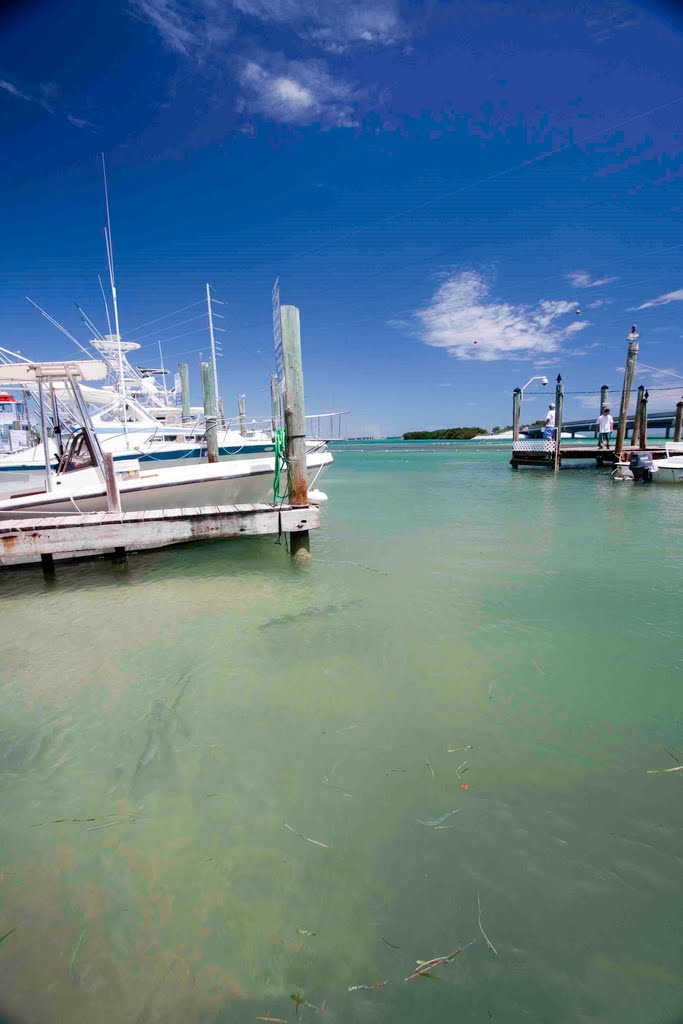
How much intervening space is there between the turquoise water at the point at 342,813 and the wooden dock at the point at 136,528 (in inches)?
46.7

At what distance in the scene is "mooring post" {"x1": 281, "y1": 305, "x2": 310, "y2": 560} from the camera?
761 centimetres

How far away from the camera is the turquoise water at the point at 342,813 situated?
1.92 metres

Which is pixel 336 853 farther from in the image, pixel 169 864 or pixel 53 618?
pixel 53 618

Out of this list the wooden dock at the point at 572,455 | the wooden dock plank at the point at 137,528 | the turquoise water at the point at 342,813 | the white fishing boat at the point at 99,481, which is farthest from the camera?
the wooden dock at the point at 572,455

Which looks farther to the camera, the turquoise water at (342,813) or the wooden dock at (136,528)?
the wooden dock at (136,528)

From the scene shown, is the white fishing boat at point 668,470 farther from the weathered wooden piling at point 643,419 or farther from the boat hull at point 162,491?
the boat hull at point 162,491

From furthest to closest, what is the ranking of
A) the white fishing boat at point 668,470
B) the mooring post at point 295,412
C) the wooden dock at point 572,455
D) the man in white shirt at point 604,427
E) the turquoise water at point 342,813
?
the man in white shirt at point 604,427 → the wooden dock at point 572,455 → the white fishing boat at point 668,470 → the mooring post at point 295,412 → the turquoise water at point 342,813

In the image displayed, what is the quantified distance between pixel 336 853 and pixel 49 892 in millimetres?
Result: 1475

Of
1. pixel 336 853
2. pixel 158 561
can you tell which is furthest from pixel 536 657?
pixel 158 561

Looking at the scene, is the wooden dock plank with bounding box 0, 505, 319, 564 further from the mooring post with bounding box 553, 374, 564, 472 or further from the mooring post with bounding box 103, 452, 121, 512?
the mooring post with bounding box 553, 374, 564, 472

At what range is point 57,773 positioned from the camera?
10.2 ft

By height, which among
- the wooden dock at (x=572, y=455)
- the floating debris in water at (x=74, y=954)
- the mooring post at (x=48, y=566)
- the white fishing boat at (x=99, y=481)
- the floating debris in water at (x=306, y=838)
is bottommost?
the floating debris in water at (x=306, y=838)

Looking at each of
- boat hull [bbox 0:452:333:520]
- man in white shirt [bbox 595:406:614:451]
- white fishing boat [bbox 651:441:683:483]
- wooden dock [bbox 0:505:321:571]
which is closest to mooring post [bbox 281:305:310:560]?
wooden dock [bbox 0:505:321:571]

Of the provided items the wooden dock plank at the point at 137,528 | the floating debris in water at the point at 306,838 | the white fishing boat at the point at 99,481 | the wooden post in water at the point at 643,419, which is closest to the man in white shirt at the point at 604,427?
the wooden post in water at the point at 643,419
